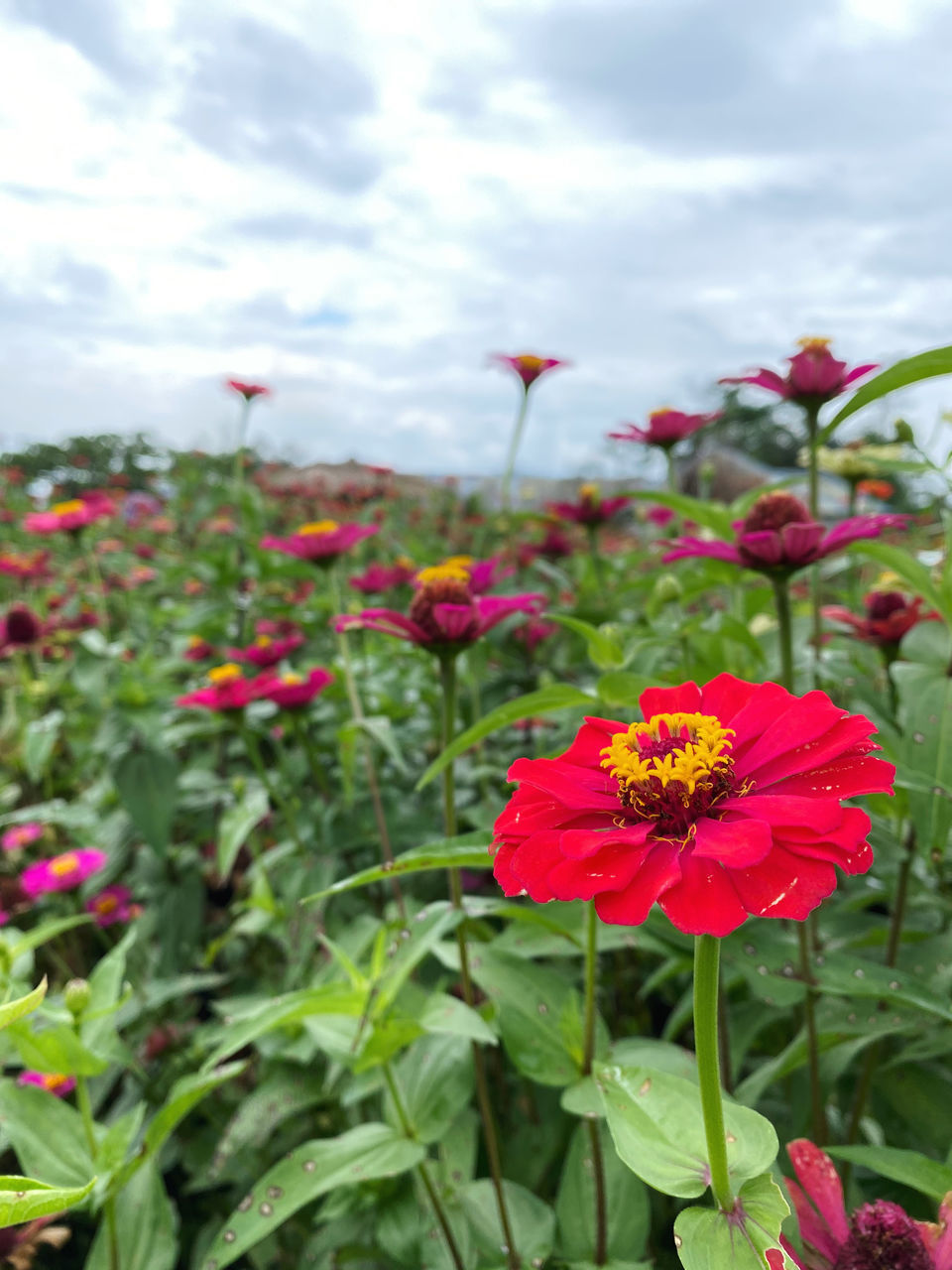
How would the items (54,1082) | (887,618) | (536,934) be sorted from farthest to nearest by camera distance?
(54,1082) < (887,618) < (536,934)

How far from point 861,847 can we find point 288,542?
94 cm

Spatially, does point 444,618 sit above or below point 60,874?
above

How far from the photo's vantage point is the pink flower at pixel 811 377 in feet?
2.87

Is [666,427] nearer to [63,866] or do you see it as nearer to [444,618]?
[444,618]

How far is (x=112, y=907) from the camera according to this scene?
4.38ft

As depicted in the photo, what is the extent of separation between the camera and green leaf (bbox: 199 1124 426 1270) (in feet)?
2.03

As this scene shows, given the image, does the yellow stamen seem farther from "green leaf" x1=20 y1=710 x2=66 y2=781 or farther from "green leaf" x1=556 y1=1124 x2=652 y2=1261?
"green leaf" x1=20 y1=710 x2=66 y2=781

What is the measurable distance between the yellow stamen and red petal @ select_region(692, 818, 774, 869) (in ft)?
0.12

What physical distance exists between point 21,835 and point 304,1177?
45.6 inches

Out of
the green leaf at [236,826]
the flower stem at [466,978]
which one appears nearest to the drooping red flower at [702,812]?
the flower stem at [466,978]

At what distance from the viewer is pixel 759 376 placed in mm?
897

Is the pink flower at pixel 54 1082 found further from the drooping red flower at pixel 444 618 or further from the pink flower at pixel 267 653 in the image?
the drooping red flower at pixel 444 618

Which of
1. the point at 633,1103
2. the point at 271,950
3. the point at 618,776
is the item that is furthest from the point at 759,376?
the point at 271,950

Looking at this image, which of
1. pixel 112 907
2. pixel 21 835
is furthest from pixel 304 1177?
pixel 21 835
